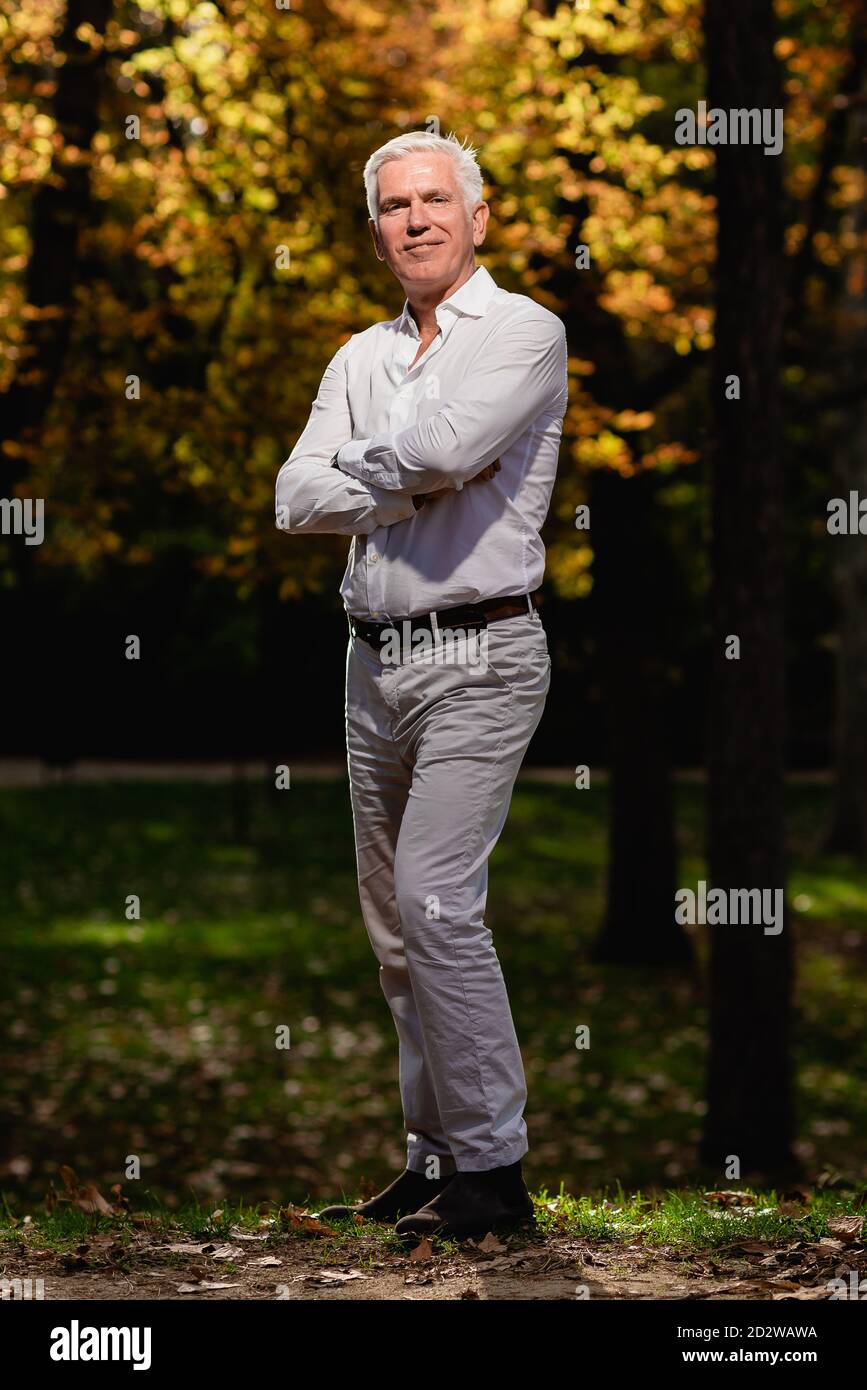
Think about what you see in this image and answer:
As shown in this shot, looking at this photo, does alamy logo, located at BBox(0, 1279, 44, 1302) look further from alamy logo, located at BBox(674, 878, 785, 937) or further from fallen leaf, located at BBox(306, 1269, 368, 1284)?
alamy logo, located at BBox(674, 878, 785, 937)


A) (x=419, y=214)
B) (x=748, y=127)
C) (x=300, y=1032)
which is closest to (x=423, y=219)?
(x=419, y=214)

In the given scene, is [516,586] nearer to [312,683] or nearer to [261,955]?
[261,955]

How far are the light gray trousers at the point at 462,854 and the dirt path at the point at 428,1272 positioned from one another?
267 millimetres

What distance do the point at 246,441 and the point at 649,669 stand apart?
164 inches

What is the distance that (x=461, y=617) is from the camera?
13.2 feet

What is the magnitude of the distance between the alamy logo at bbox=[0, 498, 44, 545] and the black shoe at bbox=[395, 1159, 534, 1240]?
6161 mm

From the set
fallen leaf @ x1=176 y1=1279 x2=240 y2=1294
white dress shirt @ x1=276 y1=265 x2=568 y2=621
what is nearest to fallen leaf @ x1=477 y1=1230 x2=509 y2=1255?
fallen leaf @ x1=176 y1=1279 x2=240 y2=1294

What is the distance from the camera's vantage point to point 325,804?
941 inches

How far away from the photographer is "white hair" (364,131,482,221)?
13.4 feet

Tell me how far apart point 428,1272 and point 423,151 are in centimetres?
268

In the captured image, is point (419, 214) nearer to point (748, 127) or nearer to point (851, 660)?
point (748, 127)

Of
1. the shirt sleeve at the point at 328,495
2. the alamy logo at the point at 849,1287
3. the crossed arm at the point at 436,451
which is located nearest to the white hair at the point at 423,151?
the crossed arm at the point at 436,451

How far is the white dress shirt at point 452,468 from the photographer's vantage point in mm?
3920

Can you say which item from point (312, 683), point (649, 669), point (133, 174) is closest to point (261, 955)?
point (649, 669)
